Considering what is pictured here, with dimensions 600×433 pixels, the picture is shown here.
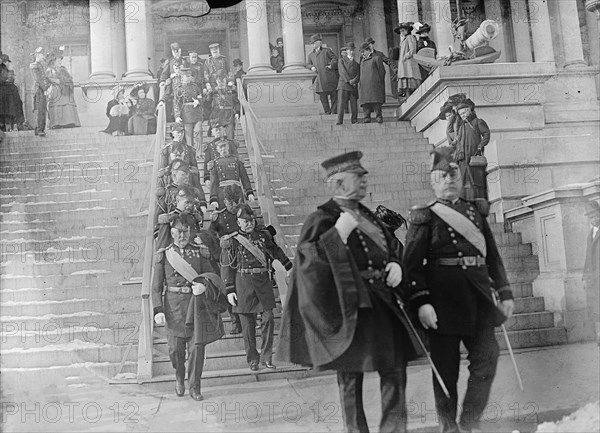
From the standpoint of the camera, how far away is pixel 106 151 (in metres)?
4.52

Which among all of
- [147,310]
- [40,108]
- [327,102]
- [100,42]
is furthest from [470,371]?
[40,108]

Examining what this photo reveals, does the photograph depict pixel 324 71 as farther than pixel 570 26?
Yes

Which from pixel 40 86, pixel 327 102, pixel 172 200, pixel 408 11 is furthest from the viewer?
pixel 408 11

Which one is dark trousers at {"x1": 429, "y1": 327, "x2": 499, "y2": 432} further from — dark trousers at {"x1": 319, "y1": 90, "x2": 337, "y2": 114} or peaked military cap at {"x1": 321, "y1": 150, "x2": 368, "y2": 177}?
dark trousers at {"x1": 319, "y1": 90, "x2": 337, "y2": 114}

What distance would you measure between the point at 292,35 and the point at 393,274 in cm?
283

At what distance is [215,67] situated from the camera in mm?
5070

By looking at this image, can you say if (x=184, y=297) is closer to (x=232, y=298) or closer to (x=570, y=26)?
(x=232, y=298)

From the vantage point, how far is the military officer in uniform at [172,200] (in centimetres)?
404

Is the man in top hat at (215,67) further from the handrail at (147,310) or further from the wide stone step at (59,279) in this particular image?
the wide stone step at (59,279)

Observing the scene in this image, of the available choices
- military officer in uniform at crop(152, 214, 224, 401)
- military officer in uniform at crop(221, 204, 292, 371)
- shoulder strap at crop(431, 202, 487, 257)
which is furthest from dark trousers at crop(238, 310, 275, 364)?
shoulder strap at crop(431, 202, 487, 257)

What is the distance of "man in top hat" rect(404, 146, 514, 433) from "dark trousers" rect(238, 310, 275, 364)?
0.98m

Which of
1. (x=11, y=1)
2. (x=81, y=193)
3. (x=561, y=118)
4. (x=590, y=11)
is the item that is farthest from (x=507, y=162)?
(x=11, y=1)

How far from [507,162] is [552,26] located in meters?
1.35

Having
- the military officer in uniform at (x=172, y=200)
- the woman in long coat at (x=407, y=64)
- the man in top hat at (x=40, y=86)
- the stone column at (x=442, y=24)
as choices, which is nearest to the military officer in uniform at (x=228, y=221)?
the military officer in uniform at (x=172, y=200)
